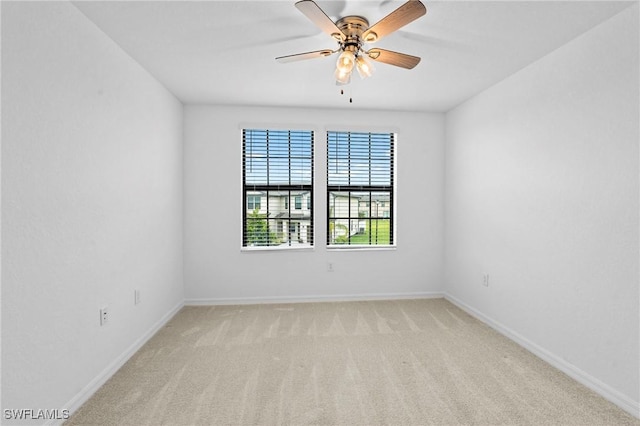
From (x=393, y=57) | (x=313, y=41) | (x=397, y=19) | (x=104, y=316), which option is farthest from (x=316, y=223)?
(x=397, y=19)

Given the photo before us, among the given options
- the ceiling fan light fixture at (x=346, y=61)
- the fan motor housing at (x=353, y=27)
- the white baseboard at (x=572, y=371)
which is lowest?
the white baseboard at (x=572, y=371)

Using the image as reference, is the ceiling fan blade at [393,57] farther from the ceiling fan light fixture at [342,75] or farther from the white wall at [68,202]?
the white wall at [68,202]

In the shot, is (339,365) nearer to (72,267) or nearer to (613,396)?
(613,396)

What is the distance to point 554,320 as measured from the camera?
2.44m

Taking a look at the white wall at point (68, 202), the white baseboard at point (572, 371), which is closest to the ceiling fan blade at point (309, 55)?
the white wall at point (68, 202)

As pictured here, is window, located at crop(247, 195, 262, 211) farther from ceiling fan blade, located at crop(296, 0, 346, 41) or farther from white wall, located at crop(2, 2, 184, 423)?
ceiling fan blade, located at crop(296, 0, 346, 41)

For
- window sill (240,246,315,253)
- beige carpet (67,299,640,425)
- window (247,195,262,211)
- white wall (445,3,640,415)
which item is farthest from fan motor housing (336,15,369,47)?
window sill (240,246,315,253)

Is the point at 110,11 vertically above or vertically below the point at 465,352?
above

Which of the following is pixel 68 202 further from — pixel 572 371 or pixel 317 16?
pixel 572 371

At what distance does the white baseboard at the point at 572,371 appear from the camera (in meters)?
1.91

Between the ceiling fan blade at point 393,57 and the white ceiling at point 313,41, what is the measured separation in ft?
0.64

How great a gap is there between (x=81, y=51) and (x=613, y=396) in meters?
3.89

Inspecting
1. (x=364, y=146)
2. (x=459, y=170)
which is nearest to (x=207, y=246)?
(x=364, y=146)

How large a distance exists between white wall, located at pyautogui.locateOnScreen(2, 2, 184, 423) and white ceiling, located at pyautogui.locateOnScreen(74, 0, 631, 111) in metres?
0.31
